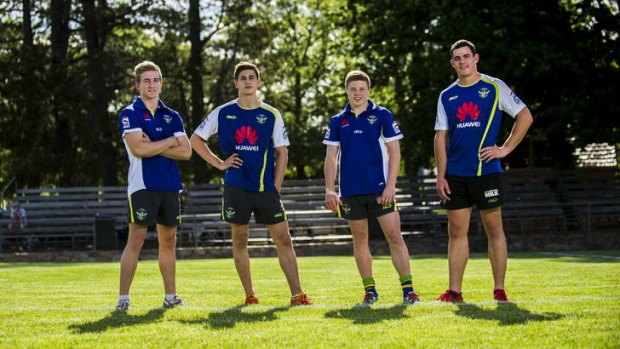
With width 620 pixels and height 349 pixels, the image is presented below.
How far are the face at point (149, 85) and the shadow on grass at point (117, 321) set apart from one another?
1902 mm

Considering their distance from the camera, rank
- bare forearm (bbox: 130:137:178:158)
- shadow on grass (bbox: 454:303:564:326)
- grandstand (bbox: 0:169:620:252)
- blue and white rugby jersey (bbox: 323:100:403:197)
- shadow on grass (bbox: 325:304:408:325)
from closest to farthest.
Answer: shadow on grass (bbox: 454:303:564:326) → shadow on grass (bbox: 325:304:408:325) → bare forearm (bbox: 130:137:178:158) → blue and white rugby jersey (bbox: 323:100:403:197) → grandstand (bbox: 0:169:620:252)

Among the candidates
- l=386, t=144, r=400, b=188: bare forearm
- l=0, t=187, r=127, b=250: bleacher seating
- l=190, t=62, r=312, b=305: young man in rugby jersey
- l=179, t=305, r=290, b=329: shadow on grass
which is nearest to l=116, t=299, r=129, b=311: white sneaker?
l=179, t=305, r=290, b=329: shadow on grass

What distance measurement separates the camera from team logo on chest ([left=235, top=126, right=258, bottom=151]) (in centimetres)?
806

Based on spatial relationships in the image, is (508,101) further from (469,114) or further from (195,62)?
(195,62)

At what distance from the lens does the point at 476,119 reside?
773 centimetres

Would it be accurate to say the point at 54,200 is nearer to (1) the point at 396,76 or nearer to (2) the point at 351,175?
(1) the point at 396,76

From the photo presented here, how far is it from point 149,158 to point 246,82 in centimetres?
110

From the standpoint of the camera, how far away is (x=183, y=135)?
8047 millimetres

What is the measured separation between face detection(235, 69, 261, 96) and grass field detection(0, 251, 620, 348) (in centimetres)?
191

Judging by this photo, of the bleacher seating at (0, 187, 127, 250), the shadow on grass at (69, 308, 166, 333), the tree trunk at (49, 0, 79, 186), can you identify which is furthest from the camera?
the tree trunk at (49, 0, 79, 186)

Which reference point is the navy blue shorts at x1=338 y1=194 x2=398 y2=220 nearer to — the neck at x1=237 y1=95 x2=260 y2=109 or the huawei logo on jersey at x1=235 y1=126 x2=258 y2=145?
the huawei logo on jersey at x1=235 y1=126 x2=258 y2=145

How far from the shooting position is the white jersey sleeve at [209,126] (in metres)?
8.19

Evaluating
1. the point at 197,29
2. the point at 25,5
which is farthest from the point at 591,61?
the point at 25,5

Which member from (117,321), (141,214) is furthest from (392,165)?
(117,321)
